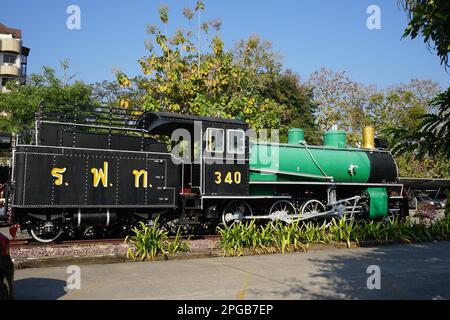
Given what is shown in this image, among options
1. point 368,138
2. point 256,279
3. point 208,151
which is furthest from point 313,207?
point 256,279

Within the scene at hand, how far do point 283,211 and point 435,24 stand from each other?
1009cm

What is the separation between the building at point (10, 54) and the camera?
59.4 metres

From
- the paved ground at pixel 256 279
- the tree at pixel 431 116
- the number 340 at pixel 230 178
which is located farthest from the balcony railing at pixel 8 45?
the tree at pixel 431 116

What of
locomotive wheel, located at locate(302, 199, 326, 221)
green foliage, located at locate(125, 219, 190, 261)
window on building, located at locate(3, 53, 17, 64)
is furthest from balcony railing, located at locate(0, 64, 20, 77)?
green foliage, located at locate(125, 219, 190, 261)

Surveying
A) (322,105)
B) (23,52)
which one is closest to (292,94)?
(322,105)

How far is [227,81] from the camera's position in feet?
60.5

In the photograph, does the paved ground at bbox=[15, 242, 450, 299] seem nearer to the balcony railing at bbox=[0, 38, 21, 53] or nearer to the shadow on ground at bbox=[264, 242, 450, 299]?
the shadow on ground at bbox=[264, 242, 450, 299]

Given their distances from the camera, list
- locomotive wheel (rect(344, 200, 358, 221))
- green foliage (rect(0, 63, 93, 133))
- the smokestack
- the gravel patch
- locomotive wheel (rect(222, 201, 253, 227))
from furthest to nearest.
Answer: green foliage (rect(0, 63, 93, 133)) < the smokestack < locomotive wheel (rect(344, 200, 358, 221)) < locomotive wheel (rect(222, 201, 253, 227)) < the gravel patch

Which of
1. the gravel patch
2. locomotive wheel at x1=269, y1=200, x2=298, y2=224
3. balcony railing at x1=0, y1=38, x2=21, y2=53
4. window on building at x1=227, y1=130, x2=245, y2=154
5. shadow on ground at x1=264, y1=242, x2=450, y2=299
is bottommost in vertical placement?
shadow on ground at x1=264, y1=242, x2=450, y2=299

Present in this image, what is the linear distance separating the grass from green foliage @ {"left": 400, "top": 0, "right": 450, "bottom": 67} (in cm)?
707

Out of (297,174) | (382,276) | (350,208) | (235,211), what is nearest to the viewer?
(382,276)

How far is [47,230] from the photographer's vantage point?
10.9 metres

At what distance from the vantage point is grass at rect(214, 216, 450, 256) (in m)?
10.5

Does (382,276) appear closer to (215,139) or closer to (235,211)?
(235,211)
